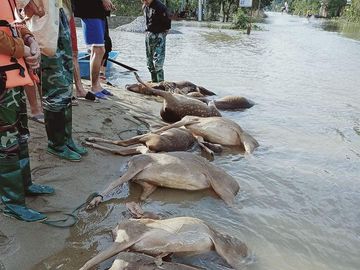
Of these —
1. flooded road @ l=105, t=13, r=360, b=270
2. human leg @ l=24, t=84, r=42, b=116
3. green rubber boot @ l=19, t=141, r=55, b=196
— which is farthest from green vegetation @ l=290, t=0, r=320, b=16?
green rubber boot @ l=19, t=141, r=55, b=196

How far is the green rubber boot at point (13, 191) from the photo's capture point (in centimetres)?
291

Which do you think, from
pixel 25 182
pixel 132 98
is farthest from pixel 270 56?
pixel 25 182

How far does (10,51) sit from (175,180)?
76.6 inches

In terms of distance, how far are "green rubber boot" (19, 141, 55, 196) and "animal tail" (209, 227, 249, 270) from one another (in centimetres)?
157

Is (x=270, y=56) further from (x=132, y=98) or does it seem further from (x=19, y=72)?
(x=19, y=72)

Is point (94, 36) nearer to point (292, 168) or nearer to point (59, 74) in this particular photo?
point (59, 74)

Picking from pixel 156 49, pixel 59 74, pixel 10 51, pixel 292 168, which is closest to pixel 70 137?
pixel 59 74

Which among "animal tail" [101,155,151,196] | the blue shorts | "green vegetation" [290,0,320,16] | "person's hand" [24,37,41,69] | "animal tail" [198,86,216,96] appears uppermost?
"person's hand" [24,37,41,69]

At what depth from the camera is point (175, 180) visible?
3955 mm

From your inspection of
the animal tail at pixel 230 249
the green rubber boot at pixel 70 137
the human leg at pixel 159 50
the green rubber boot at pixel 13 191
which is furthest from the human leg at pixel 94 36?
the animal tail at pixel 230 249

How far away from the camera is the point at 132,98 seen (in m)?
7.68

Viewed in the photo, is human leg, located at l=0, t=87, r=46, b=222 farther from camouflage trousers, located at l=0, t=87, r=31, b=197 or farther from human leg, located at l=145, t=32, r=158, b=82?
human leg, located at l=145, t=32, r=158, b=82

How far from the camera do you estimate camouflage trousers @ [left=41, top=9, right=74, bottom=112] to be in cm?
386

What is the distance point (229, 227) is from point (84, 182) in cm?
149
